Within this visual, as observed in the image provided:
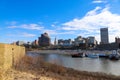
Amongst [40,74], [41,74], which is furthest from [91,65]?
[40,74]

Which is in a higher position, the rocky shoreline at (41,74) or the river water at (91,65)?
the rocky shoreline at (41,74)

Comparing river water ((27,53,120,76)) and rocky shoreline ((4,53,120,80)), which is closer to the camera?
rocky shoreline ((4,53,120,80))

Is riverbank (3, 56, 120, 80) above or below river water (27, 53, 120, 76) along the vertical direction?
above

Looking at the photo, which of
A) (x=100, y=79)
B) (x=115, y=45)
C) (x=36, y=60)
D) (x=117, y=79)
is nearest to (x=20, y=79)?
(x=100, y=79)

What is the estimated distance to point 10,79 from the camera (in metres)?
12.4

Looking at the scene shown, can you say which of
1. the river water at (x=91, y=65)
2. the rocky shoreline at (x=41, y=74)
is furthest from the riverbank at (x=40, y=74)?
the river water at (x=91, y=65)

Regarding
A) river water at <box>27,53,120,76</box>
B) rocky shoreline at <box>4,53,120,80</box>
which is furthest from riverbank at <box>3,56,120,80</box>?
river water at <box>27,53,120,76</box>

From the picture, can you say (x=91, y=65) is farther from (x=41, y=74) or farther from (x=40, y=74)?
(x=40, y=74)

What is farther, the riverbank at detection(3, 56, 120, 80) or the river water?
the river water

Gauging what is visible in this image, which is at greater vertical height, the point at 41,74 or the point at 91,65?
the point at 41,74

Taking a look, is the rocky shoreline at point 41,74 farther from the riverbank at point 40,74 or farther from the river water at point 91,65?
the river water at point 91,65

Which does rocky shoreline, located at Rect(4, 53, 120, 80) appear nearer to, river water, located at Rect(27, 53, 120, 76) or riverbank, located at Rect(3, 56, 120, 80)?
riverbank, located at Rect(3, 56, 120, 80)

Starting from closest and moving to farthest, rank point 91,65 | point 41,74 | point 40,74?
1. point 40,74
2. point 41,74
3. point 91,65

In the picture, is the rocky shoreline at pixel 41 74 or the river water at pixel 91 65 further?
the river water at pixel 91 65
